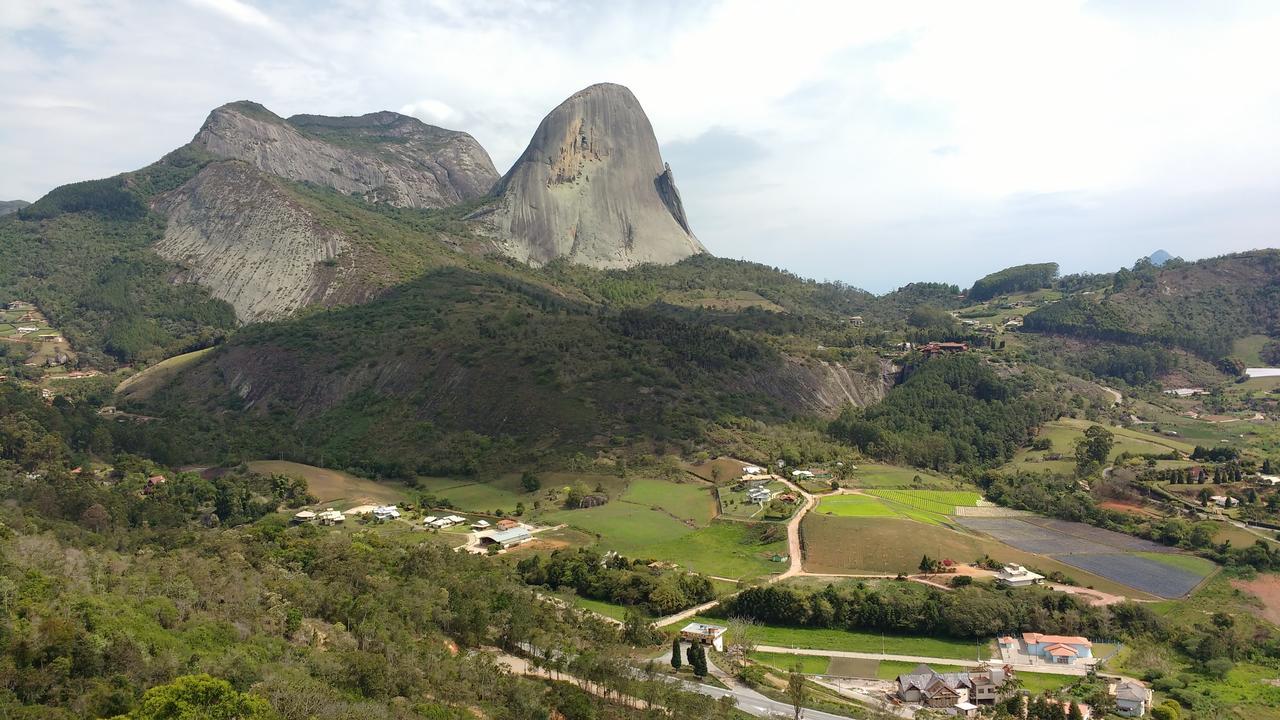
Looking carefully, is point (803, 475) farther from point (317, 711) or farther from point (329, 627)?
point (317, 711)

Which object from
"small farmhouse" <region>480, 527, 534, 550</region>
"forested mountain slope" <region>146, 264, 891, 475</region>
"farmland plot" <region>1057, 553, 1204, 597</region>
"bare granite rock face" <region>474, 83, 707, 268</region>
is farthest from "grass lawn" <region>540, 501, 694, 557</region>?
"bare granite rock face" <region>474, 83, 707, 268</region>

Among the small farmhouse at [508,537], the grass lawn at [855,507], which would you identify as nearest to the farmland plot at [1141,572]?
the grass lawn at [855,507]

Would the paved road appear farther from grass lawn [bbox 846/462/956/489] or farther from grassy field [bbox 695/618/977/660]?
Result: grass lawn [bbox 846/462/956/489]

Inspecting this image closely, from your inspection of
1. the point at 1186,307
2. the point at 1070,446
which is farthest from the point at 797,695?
the point at 1186,307

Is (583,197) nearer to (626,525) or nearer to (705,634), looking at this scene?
(626,525)

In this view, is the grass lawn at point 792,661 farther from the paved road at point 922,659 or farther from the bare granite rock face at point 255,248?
the bare granite rock face at point 255,248

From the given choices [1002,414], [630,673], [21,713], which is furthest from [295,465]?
[1002,414]
